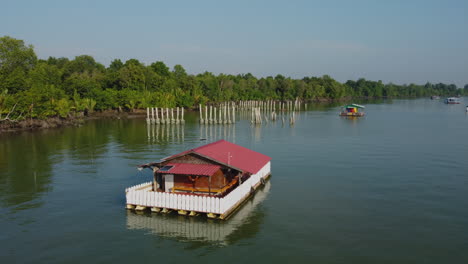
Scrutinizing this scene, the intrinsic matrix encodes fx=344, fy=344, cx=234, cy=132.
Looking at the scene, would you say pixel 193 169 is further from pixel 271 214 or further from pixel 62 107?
pixel 62 107

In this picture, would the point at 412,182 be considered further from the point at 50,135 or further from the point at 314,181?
the point at 50,135

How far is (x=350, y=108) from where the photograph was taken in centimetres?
11725

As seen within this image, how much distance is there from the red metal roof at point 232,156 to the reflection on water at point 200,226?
4.03 metres

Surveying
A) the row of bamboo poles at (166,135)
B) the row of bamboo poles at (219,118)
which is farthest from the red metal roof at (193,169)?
the row of bamboo poles at (219,118)

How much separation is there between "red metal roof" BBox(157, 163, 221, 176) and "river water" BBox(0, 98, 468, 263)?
11.3 ft

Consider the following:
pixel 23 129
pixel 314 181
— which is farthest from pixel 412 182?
pixel 23 129

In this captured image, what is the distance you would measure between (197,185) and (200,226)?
15.4ft

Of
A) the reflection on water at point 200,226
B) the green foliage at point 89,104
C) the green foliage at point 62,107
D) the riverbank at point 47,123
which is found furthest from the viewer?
the green foliage at point 89,104

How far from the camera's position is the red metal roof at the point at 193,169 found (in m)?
26.4

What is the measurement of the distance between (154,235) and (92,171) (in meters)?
21.3

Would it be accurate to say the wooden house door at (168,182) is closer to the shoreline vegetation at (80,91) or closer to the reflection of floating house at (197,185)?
the reflection of floating house at (197,185)

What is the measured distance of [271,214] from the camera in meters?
26.7

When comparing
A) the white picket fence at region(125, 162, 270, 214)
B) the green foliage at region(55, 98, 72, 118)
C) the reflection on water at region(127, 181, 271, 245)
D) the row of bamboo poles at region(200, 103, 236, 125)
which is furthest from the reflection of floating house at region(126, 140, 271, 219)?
the green foliage at region(55, 98, 72, 118)

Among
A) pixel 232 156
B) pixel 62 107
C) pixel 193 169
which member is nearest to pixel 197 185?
pixel 193 169
